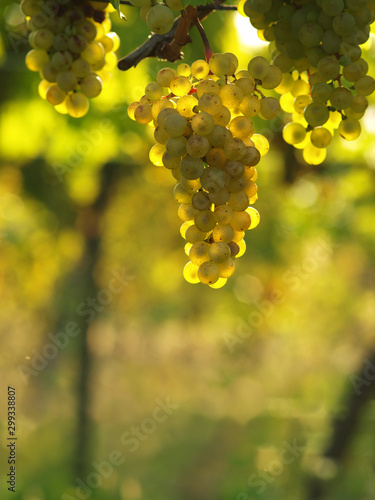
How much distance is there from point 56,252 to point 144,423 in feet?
8.39

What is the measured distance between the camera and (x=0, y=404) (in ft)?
20.3

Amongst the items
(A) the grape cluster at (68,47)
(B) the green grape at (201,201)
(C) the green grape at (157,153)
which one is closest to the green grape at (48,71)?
(A) the grape cluster at (68,47)

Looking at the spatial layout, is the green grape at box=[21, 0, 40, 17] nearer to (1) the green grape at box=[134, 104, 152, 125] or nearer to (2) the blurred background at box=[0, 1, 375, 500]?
(1) the green grape at box=[134, 104, 152, 125]

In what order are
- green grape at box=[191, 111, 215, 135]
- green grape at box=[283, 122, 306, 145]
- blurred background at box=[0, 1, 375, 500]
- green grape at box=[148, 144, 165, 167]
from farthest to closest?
blurred background at box=[0, 1, 375, 500]
green grape at box=[283, 122, 306, 145]
green grape at box=[148, 144, 165, 167]
green grape at box=[191, 111, 215, 135]

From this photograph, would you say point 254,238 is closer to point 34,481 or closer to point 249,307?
point 249,307

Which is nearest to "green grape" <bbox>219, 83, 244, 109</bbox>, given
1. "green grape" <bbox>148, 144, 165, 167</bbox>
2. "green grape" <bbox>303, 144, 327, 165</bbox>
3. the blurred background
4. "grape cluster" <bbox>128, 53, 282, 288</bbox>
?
"grape cluster" <bbox>128, 53, 282, 288</bbox>

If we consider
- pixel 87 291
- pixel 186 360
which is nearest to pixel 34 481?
pixel 87 291

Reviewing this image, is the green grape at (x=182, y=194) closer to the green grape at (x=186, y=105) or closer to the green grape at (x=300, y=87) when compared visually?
the green grape at (x=186, y=105)

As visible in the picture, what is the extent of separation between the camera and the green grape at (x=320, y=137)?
751mm

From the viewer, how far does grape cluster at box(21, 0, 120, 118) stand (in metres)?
0.80

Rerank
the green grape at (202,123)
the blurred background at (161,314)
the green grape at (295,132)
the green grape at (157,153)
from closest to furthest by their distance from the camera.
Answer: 1. the green grape at (202,123)
2. the green grape at (157,153)
3. the green grape at (295,132)
4. the blurred background at (161,314)

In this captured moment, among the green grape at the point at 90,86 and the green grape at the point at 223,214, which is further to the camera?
the green grape at the point at 90,86

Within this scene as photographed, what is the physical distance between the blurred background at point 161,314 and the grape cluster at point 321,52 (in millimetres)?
373

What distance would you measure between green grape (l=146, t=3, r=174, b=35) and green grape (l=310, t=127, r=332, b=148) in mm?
270
